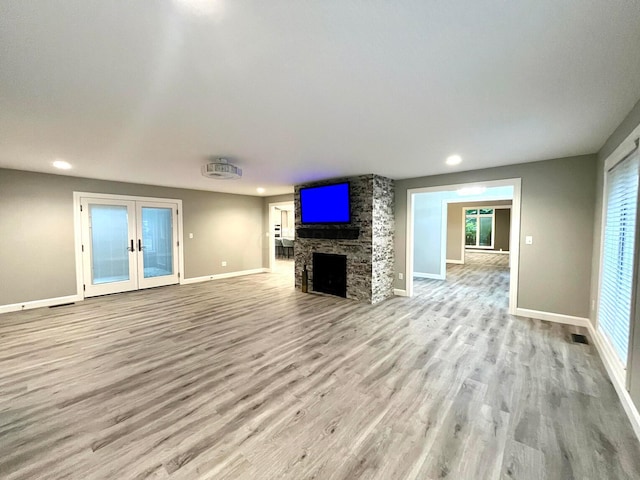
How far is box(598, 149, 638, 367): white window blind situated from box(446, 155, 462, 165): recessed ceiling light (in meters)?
1.63

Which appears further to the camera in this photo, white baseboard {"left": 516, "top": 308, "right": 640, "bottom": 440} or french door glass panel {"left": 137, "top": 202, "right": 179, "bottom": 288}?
french door glass panel {"left": 137, "top": 202, "right": 179, "bottom": 288}

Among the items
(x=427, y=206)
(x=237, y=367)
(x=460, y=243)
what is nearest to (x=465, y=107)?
(x=237, y=367)

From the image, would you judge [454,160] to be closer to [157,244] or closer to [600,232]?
[600,232]

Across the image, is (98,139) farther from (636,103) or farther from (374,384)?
(636,103)

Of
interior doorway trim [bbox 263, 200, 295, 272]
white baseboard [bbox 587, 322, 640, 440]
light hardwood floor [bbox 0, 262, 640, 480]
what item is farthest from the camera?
interior doorway trim [bbox 263, 200, 295, 272]

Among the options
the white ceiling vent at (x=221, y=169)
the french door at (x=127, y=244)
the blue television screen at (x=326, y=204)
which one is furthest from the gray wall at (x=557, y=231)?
the french door at (x=127, y=244)

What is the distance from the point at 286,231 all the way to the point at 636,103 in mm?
12939

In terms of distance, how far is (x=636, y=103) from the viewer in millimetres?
2262

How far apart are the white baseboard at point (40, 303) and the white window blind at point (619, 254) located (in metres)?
8.10

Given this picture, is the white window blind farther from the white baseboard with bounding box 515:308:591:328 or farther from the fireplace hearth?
the fireplace hearth

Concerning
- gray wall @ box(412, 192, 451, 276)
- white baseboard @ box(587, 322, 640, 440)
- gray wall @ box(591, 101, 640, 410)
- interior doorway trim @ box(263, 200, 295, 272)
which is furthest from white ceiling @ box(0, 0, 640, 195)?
interior doorway trim @ box(263, 200, 295, 272)

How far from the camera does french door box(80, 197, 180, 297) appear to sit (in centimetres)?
570

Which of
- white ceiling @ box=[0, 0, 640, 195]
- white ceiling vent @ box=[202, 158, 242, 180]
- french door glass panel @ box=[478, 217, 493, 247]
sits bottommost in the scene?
french door glass panel @ box=[478, 217, 493, 247]

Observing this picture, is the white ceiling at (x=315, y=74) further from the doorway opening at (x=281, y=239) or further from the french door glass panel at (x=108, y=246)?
the doorway opening at (x=281, y=239)
